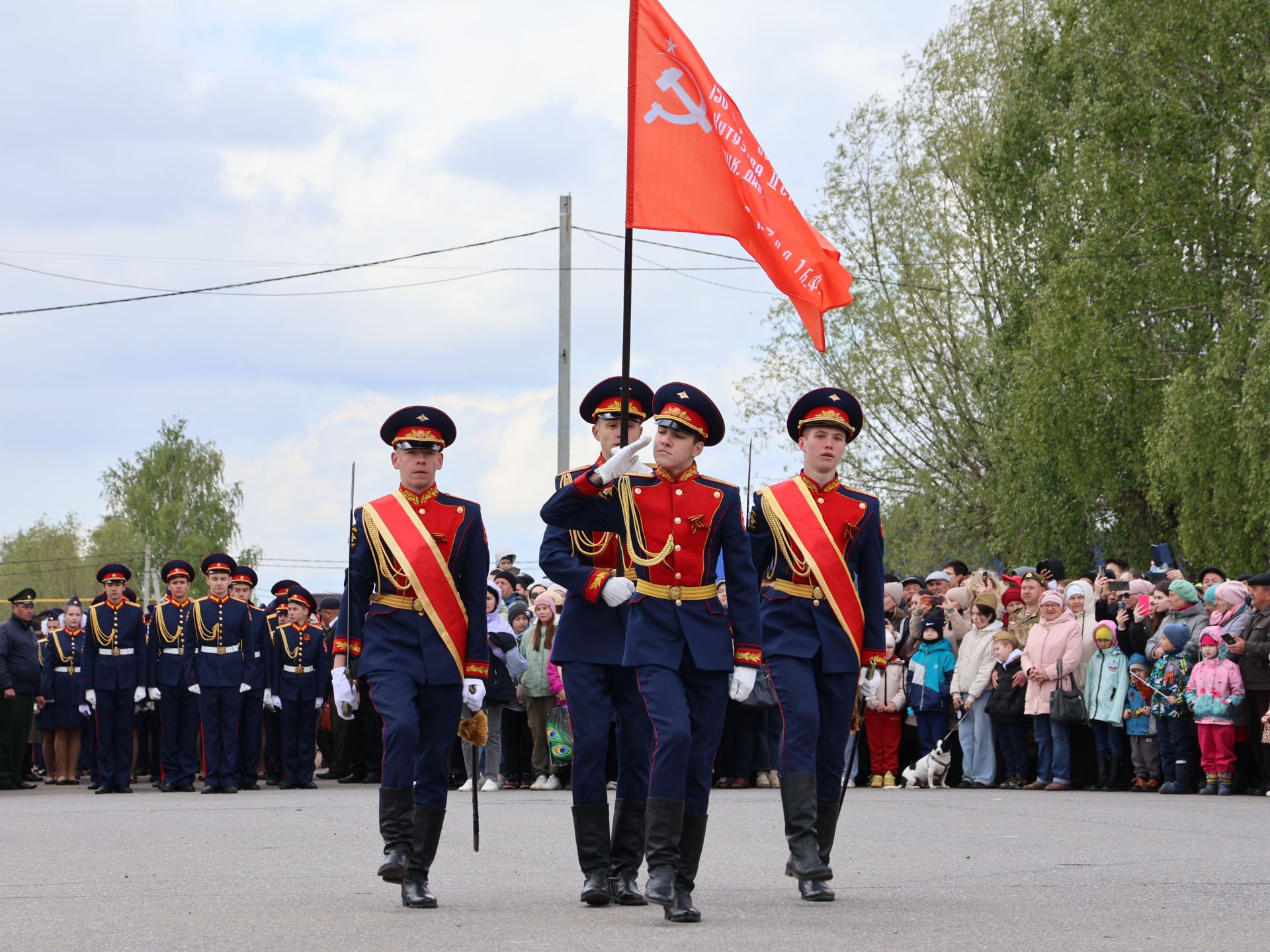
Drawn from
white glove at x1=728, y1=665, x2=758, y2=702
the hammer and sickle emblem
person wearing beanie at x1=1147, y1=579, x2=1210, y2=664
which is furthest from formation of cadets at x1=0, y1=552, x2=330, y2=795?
white glove at x1=728, y1=665, x2=758, y2=702

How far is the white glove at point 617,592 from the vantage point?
314 inches

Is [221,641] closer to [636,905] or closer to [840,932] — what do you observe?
[636,905]

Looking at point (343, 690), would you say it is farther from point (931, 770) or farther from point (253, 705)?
point (253, 705)

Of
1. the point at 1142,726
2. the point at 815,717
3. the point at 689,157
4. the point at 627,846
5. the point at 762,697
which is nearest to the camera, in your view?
the point at 627,846

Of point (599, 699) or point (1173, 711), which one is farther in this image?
point (1173, 711)

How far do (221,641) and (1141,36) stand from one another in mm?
17037

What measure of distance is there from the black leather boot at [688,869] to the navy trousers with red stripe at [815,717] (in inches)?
21.1

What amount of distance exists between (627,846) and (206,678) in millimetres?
11342

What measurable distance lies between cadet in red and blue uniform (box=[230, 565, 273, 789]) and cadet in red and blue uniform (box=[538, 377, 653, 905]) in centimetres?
1138

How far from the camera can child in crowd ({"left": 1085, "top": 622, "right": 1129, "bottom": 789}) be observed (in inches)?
671

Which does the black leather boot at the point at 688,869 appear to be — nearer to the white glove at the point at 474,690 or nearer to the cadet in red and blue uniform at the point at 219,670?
the white glove at the point at 474,690

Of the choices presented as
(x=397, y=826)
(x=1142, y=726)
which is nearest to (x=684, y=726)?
(x=397, y=826)

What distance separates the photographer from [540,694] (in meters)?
18.7

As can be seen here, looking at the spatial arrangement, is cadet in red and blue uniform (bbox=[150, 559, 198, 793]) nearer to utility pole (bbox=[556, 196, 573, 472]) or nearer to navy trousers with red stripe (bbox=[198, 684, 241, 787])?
navy trousers with red stripe (bbox=[198, 684, 241, 787])
